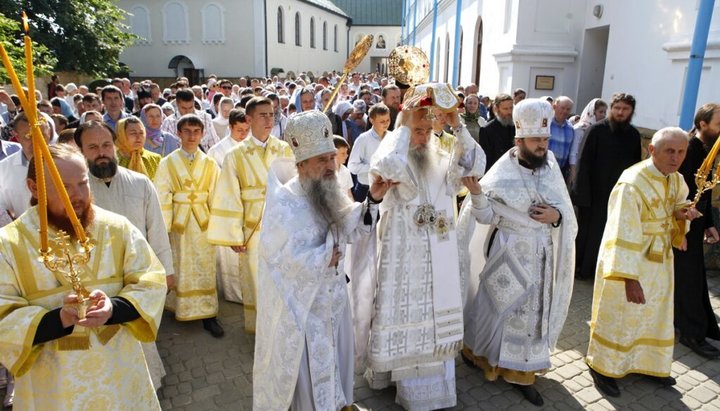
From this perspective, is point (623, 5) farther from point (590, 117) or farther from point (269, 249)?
point (269, 249)

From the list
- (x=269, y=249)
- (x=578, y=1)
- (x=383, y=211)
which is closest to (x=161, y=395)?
(x=269, y=249)

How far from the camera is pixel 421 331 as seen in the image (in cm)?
341

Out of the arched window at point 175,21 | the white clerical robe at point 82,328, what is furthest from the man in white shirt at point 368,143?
the arched window at point 175,21

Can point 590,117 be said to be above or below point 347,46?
below

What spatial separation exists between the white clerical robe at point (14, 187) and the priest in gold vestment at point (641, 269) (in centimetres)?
436

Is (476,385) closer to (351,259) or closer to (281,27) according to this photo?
(351,259)

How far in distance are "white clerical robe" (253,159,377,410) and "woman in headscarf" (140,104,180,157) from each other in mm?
3618

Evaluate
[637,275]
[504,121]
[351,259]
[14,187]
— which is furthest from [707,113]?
[14,187]

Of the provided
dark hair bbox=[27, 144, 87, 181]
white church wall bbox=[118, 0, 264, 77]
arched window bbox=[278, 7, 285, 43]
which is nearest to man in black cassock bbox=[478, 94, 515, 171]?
dark hair bbox=[27, 144, 87, 181]

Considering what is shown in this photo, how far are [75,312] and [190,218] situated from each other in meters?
2.79

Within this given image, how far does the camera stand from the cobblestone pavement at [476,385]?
369 cm

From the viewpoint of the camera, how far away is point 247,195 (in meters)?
4.55

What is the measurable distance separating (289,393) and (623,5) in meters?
9.91

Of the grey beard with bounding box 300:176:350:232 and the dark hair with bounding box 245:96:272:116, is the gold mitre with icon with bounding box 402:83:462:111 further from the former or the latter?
the dark hair with bounding box 245:96:272:116
